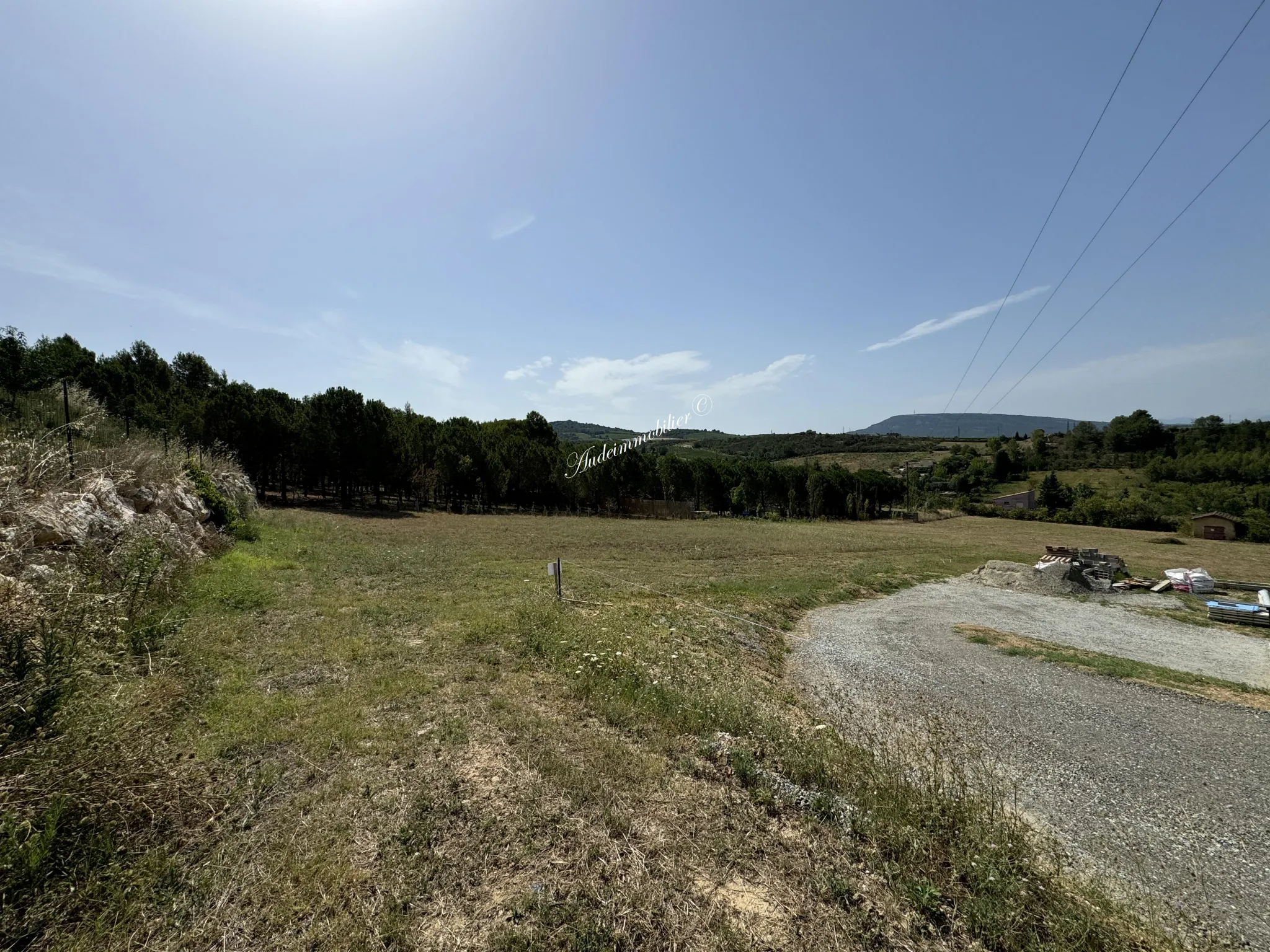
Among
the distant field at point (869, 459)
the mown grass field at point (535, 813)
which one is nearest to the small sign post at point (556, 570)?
the mown grass field at point (535, 813)

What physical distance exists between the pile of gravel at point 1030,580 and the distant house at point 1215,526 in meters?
48.7

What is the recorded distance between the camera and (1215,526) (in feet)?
163

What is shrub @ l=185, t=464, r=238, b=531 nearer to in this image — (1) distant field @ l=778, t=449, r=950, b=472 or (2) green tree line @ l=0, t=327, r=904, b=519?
(2) green tree line @ l=0, t=327, r=904, b=519

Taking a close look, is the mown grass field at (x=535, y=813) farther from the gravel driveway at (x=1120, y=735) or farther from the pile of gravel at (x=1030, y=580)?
the pile of gravel at (x=1030, y=580)

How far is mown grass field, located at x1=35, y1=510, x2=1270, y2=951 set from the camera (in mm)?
3057

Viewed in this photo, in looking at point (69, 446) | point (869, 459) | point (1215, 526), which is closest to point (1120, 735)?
point (69, 446)

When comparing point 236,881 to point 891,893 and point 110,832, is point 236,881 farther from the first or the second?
point 891,893

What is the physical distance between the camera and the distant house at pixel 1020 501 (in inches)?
3065

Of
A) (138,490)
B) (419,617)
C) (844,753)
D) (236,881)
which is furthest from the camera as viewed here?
(138,490)

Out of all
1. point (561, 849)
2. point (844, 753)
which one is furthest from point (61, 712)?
point (844, 753)

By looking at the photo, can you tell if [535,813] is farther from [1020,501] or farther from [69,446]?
[1020,501]

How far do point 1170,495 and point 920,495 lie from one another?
29.9 metres

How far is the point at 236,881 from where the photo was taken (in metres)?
3.16

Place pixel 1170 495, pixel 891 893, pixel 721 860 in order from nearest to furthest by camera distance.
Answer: pixel 891 893 < pixel 721 860 < pixel 1170 495
